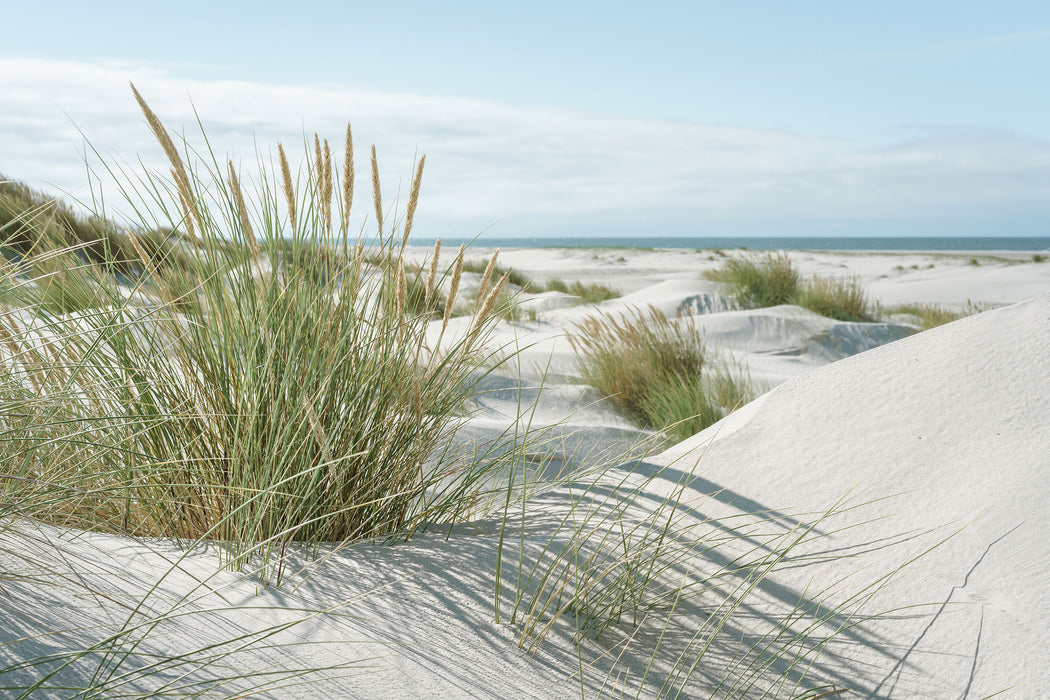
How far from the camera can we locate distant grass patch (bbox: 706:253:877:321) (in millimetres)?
7375

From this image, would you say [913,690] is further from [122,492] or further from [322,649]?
[122,492]

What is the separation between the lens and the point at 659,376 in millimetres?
3775

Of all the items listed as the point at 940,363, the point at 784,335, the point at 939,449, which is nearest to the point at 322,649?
the point at 939,449

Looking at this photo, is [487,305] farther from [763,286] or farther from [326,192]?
[763,286]

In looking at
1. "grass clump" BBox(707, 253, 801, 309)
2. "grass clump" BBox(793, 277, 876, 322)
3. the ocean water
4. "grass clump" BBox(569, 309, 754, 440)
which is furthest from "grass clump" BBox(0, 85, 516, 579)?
the ocean water

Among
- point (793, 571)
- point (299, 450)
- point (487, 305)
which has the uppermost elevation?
point (487, 305)

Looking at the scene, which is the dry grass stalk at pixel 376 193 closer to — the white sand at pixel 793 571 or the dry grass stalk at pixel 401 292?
the dry grass stalk at pixel 401 292

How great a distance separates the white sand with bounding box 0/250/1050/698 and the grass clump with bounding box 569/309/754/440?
1.08 metres

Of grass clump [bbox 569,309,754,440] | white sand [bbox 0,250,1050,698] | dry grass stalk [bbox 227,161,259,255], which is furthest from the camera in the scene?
grass clump [bbox 569,309,754,440]

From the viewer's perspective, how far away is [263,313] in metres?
1.52

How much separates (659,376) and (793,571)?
2.29m

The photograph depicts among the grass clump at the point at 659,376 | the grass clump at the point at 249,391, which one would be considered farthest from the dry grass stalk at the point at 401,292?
the grass clump at the point at 659,376

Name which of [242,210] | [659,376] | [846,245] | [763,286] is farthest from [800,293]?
[846,245]

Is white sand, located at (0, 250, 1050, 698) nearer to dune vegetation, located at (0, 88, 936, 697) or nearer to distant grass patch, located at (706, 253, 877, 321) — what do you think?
dune vegetation, located at (0, 88, 936, 697)
